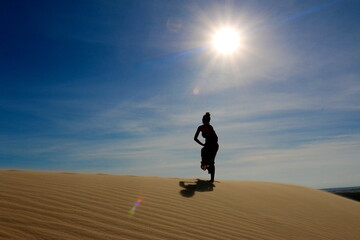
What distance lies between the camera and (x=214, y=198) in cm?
552

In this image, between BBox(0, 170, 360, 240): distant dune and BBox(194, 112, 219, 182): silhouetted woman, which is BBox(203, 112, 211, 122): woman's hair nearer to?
BBox(194, 112, 219, 182): silhouetted woman

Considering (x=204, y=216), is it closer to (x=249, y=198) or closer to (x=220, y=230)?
(x=220, y=230)

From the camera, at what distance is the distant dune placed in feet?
9.52

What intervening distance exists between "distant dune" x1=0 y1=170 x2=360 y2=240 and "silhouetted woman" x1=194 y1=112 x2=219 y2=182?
74 centimetres

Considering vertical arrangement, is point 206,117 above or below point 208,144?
above

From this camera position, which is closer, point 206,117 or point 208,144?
point 206,117

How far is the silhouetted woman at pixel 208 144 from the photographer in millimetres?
6793

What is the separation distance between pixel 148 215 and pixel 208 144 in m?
3.44

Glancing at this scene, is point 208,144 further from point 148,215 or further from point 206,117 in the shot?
point 148,215

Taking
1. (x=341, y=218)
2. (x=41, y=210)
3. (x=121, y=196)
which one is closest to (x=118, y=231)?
(x=41, y=210)

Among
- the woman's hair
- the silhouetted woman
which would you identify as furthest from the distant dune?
the woman's hair

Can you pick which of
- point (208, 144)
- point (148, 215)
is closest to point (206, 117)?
point (208, 144)

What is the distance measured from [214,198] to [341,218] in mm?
3250

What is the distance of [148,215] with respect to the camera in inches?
147
